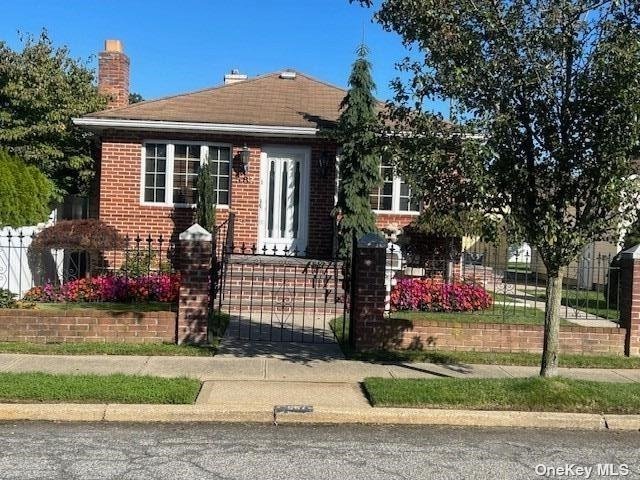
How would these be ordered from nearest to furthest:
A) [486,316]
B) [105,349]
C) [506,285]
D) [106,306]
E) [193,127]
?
[105,349]
[106,306]
[486,316]
[506,285]
[193,127]

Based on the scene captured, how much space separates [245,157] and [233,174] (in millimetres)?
535

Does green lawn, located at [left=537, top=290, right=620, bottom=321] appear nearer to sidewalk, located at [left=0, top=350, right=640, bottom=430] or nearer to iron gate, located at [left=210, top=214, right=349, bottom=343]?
iron gate, located at [left=210, top=214, right=349, bottom=343]

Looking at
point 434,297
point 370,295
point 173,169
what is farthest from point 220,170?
point 370,295

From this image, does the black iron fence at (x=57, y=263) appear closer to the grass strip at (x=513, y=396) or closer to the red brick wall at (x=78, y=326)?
the red brick wall at (x=78, y=326)

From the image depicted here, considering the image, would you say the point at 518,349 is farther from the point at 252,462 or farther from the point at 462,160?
the point at 252,462

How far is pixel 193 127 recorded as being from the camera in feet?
45.7

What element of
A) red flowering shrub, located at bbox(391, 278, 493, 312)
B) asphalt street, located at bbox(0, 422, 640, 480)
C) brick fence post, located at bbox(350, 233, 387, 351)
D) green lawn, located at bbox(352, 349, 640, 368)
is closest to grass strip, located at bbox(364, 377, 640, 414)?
asphalt street, located at bbox(0, 422, 640, 480)

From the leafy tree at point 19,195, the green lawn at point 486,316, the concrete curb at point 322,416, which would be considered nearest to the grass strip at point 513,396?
the concrete curb at point 322,416

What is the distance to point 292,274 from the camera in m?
12.2

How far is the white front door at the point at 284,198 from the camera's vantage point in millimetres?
14539

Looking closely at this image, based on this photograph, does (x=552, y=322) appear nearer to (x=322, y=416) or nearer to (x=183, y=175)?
(x=322, y=416)

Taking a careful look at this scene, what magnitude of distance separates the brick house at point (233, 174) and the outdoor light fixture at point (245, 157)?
22mm

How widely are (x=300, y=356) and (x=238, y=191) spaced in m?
6.76

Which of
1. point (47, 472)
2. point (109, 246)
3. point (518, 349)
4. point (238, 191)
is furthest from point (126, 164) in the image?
point (47, 472)
